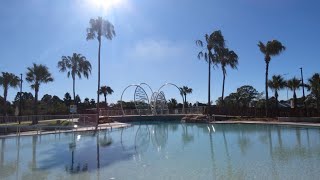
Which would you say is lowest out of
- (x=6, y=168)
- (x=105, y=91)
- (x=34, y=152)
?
(x=6, y=168)

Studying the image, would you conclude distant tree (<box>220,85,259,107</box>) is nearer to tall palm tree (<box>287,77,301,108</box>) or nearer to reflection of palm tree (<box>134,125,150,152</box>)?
tall palm tree (<box>287,77,301,108</box>)

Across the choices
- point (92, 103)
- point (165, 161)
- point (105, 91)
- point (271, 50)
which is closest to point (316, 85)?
point (271, 50)

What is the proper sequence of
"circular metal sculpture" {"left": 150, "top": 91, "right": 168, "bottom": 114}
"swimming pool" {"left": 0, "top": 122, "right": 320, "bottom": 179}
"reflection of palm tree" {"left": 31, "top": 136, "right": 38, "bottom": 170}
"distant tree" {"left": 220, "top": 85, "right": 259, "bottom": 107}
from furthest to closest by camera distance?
"distant tree" {"left": 220, "top": 85, "right": 259, "bottom": 107} → "circular metal sculpture" {"left": 150, "top": 91, "right": 168, "bottom": 114} → "reflection of palm tree" {"left": 31, "top": 136, "right": 38, "bottom": 170} → "swimming pool" {"left": 0, "top": 122, "right": 320, "bottom": 179}

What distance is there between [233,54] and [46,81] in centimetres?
2931

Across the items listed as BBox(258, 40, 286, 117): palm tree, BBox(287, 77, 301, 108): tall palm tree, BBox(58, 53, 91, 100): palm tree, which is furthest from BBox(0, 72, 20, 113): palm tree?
BBox(287, 77, 301, 108): tall palm tree

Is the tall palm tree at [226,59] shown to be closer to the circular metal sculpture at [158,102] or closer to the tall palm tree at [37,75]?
the circular metal sculpture at [158,102]

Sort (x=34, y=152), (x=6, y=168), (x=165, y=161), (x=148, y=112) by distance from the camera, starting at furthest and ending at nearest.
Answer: (x=148, y=112) < (x=34, y=152) < (x=165, y=161) < (x=6, y=168)

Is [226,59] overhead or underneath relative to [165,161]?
overhead

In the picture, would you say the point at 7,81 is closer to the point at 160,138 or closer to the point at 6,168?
the point at 160,138

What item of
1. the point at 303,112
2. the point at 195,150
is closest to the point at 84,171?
the point at 195,150

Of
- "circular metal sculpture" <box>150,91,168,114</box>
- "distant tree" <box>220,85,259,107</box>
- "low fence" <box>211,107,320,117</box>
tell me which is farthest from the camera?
"distant tree" <box>220,85,259,107</box>

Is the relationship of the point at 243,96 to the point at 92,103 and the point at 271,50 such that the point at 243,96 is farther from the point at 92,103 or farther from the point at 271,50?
the point at 271,50

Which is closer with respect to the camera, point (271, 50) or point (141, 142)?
point (141, 142)

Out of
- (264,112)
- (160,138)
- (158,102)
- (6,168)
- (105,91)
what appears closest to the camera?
(6,168)
